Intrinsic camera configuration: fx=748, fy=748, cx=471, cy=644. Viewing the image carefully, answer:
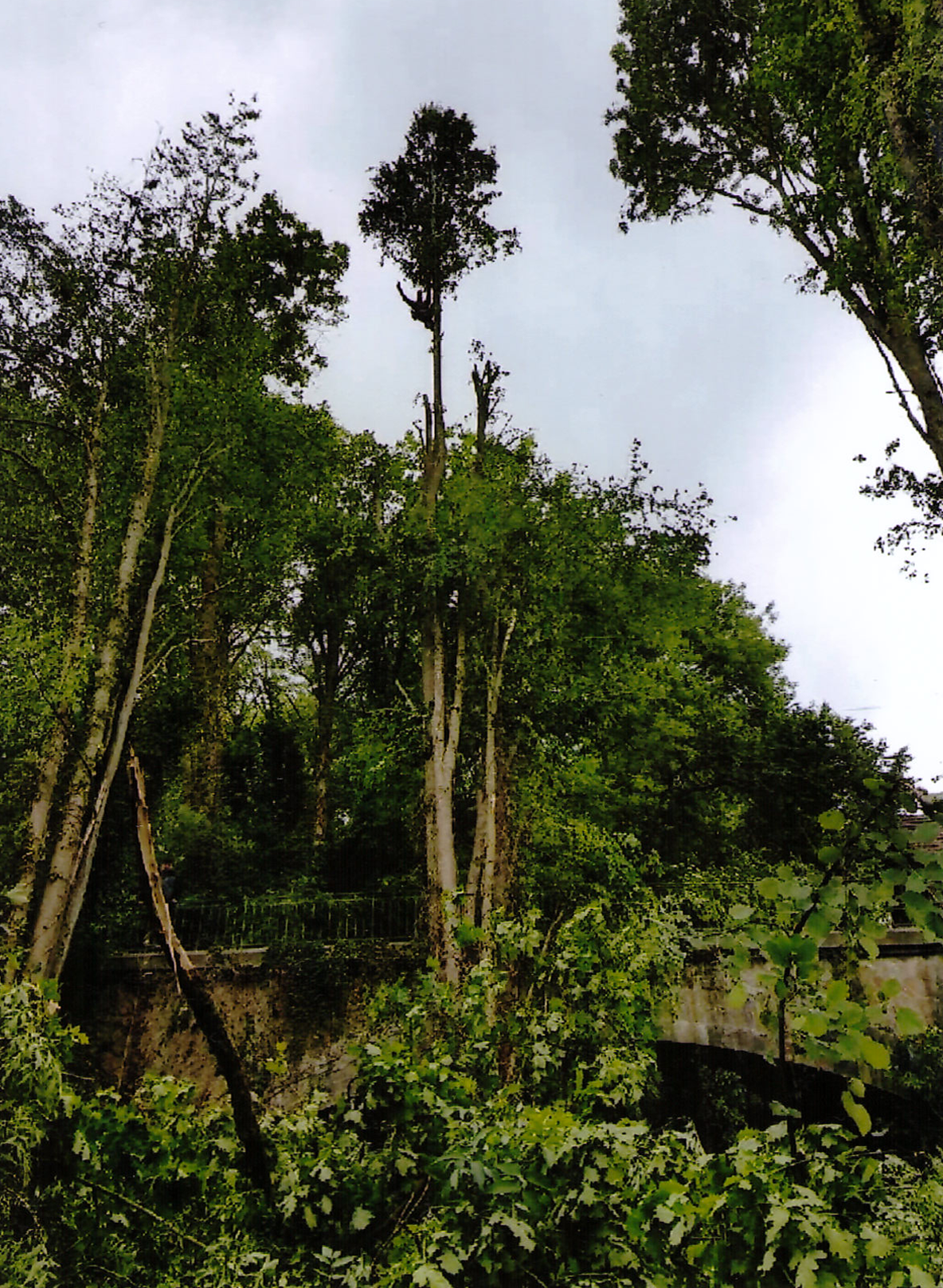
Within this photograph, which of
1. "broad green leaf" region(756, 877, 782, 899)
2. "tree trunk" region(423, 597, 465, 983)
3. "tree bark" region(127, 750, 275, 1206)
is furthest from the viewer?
"tree trunk" region(423, 597, 465, 983)

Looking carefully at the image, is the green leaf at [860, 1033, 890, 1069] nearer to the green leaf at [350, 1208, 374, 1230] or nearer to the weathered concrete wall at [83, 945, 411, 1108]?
the green leaf at [350, 1208, 374, 1230]

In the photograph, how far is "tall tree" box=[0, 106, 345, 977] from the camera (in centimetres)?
1140

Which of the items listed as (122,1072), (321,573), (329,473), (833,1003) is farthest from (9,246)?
(833,1003)

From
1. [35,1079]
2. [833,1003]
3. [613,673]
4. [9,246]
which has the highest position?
[9,246]

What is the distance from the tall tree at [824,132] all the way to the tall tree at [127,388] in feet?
24.2

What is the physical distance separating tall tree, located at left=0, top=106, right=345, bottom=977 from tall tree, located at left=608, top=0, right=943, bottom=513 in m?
7.39

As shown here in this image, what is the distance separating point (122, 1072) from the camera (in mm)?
10555

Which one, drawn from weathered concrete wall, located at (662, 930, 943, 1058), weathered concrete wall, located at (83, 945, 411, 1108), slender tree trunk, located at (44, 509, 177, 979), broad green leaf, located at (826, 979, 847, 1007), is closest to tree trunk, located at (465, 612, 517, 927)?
weathered concrete wall, located at (83, 945, 411, 1108)

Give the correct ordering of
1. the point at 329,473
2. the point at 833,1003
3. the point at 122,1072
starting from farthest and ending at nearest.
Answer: the point at 329,473, the point at 122,1072, the point at 833,1003

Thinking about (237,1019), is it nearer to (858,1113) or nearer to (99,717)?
(99,717)

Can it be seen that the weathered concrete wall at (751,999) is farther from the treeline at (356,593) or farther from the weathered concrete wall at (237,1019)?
the weathered concrete wall at (237,1019)

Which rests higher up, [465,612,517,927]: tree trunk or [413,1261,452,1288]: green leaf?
[465,612,517,927]: tree trunk

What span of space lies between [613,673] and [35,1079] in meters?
12.8

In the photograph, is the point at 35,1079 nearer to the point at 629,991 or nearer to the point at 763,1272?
the point at 763,1272
